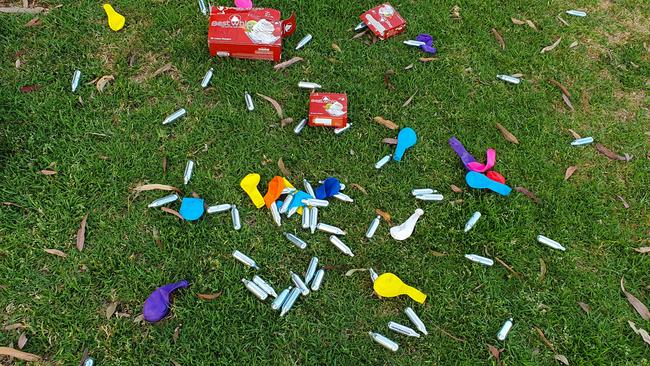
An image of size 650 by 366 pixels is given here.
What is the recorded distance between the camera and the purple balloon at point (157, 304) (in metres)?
3.78

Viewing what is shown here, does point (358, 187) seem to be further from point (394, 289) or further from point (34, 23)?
point (34, 23)

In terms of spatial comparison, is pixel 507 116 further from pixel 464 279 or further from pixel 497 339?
pixel 497 339

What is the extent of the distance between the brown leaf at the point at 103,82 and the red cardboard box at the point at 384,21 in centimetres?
263

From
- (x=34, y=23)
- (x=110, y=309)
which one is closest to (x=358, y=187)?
(x=110, y=309)

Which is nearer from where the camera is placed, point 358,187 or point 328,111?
point 358,187

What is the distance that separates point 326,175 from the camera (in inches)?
180

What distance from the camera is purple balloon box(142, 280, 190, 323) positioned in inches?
149

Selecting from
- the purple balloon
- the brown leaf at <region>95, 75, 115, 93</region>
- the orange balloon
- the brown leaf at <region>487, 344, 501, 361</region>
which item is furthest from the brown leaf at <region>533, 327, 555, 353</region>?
the brown leaf at <region>95, 75, 115, 93</region>

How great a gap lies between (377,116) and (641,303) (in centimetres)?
271

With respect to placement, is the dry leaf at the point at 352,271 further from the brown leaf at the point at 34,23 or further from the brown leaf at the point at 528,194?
the brown leaf at the point at 34,23

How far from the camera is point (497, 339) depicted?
3.92 metres

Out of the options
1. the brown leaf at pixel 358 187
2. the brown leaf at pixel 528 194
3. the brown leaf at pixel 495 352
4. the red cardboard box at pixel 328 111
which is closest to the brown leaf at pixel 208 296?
the brown leaf at pixel 358 187

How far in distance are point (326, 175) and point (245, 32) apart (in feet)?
5.34

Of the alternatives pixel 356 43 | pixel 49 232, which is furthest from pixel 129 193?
pixel 356 43
